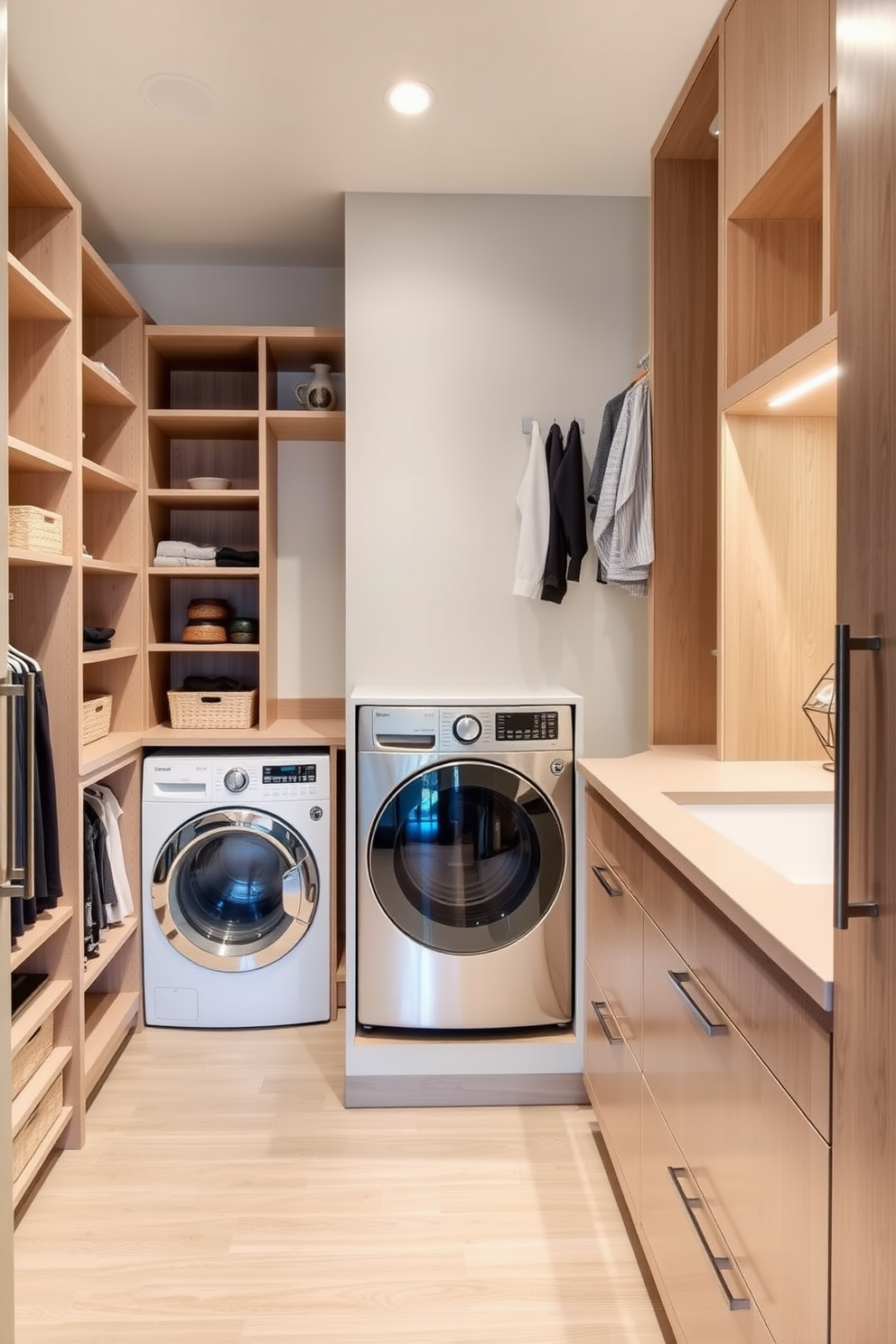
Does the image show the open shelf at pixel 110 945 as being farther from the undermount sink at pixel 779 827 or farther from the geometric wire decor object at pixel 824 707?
the geometric wire decor object at pixel 824 707

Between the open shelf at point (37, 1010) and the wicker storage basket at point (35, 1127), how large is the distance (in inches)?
7.1

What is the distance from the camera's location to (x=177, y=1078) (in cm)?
250

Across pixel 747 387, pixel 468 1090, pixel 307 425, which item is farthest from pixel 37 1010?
pixel 747 387

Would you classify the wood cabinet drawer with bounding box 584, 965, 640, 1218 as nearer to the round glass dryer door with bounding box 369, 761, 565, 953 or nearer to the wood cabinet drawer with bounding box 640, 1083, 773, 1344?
the wood cabinet drawer with bounding box 640, 1083, 773, 1344

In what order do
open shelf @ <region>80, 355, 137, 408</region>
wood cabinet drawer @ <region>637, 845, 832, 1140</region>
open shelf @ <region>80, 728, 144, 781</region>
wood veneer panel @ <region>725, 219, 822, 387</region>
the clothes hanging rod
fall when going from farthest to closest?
the clothes hanging rod < open shelf @ <region>80, 355, 137, 408</region> < open shelf @ <region>80, 728, 144, 781</region> < wood veneer panel @ <region>725, 219, 822, 387</region> < wood cabinet drawer @ <region>637, 845, 832, 1140</region>

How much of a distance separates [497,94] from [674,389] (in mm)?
851

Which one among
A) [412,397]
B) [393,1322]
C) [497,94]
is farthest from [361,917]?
[497,94]

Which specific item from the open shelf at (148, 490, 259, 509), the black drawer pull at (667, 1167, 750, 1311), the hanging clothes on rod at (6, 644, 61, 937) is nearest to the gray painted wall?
the open shelf at (148, 490, 259, 509)

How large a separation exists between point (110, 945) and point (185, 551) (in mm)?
1283

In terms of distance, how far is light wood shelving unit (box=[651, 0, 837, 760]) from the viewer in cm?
166

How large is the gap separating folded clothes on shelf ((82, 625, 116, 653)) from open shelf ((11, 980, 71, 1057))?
91 centimetres

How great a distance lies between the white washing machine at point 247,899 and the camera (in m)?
2.71

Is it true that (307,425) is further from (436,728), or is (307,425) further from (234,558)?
(436,728)

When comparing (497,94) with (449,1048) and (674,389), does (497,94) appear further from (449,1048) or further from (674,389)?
(449,1048)
